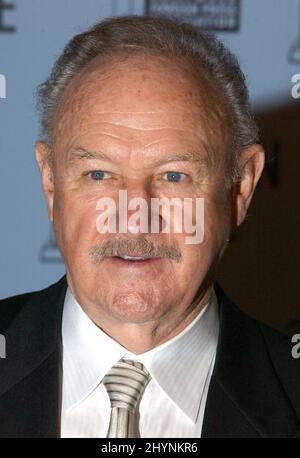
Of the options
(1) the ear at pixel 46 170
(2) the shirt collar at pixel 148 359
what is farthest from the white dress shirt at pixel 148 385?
(1) the ear at pixel 46 170

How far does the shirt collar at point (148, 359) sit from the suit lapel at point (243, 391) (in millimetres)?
21

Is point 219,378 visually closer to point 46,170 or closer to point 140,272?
point 140,272

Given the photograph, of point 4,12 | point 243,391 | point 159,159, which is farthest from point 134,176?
point 4,12

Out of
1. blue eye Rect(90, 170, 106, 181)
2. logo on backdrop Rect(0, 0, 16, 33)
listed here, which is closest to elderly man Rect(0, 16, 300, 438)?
blue eye Rect(90, 170, 106, 181)

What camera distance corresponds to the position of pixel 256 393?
127 centimetres

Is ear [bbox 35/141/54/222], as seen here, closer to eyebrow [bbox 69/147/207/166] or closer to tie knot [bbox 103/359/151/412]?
eyebrow [bbox 69/147/207/166]

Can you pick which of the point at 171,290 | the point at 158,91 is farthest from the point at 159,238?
the point at 158,91

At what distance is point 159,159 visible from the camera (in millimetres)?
1219

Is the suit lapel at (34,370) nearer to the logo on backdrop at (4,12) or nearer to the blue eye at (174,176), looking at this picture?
the blue eye at (174,176)

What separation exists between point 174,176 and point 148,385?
25 centimetres

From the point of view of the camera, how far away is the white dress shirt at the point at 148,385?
1223 millimetres

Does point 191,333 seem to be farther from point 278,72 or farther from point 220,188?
point 278,72

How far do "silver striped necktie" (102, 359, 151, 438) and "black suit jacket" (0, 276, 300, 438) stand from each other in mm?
68

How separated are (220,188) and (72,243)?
203 mm
